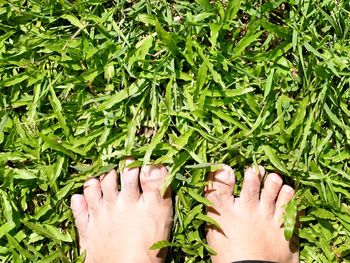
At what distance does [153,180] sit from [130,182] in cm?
10

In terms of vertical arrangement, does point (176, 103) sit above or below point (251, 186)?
above

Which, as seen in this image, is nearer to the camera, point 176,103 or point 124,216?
point 176,103

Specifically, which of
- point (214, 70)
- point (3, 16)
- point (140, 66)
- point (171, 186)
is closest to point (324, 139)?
point (214, 70)

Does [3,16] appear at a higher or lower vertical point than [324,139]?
higher

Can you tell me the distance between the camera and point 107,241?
1.88 m

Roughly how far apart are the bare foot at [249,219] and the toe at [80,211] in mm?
489

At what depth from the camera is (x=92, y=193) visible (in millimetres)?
1851

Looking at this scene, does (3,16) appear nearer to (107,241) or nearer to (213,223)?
(107,241)

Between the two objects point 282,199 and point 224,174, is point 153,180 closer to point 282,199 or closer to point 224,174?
point 224,174

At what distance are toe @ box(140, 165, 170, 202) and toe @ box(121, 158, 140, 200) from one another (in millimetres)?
24

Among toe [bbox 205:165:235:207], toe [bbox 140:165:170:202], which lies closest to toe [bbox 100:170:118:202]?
toe [bbox 140:165:170:202]

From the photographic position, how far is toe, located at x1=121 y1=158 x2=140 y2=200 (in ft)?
5.96

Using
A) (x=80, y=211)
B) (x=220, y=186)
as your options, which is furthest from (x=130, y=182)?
(x=220, y=186)

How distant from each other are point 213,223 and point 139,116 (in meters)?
0.49
